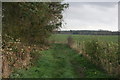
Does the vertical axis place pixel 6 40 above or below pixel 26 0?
below

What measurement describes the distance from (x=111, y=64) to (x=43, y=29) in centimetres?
1085

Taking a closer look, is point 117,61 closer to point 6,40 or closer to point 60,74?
point 60,74

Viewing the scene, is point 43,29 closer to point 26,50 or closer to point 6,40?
point 26,50

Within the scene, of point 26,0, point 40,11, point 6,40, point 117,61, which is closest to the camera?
point 117,61

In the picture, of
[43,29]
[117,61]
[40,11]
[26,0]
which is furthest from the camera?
[43,29]

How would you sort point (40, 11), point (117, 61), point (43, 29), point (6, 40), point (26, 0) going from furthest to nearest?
point (43, 29) → point (40, 11) → point (26, 0) → point (6, 40) → point (117, 61)

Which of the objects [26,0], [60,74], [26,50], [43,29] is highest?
[26,0]

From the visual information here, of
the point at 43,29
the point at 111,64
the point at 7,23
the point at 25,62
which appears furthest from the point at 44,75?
the point at 43,29

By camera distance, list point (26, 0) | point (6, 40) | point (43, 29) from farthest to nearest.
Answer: point (43, 29) < point (26, 0) < point (6, 40)

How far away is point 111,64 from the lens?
16906 mm

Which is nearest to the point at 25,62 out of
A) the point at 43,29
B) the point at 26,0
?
the point at 26,0

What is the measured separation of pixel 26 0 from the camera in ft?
63.6

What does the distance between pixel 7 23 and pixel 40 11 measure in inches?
104

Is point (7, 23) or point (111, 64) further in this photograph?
point (7, 23)
